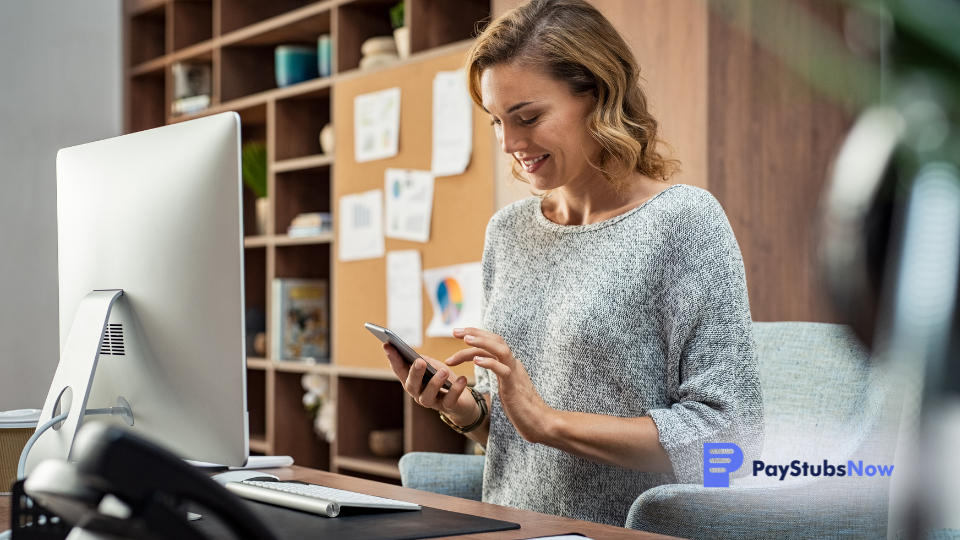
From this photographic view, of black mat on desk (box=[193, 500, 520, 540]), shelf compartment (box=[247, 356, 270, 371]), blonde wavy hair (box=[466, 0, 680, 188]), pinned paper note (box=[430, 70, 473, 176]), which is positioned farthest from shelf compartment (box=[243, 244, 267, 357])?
black mat on desk (box=[193, 500, 520, 540])

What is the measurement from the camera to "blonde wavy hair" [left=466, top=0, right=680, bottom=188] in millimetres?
1420

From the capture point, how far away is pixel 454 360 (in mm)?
1153

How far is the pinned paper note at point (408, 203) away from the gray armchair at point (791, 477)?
1.17 meters

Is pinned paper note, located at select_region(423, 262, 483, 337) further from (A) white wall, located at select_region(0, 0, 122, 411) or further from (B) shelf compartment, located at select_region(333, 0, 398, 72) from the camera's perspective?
(A) white wall, located at select_region(0, 0, 122, 411)

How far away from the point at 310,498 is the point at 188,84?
3.31 m

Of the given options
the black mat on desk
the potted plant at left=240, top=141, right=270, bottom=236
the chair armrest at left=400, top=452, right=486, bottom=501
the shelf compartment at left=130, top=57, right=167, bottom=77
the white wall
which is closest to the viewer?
the black mat on desk

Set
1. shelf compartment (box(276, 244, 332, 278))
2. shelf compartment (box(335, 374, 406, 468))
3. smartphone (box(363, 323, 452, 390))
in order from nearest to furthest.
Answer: smartphone (box(363, 323, 452, 390)) < shelf compartment (box(335, 374, 406, 468)) < shelf compartment (box(276, 244, 332, 278))

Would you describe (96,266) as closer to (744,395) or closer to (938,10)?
(744,395)

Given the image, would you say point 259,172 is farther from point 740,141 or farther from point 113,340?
point 113,340

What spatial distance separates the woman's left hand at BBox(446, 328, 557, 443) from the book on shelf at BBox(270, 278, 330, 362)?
84.5 inches

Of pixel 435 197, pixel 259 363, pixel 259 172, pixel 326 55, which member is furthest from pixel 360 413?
pixel 326 55

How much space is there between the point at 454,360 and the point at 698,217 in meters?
0.47

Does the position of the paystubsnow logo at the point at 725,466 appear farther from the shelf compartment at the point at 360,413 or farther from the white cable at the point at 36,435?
the shelf compartment at the point at 360,413

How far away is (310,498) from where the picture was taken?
97cm
